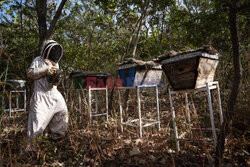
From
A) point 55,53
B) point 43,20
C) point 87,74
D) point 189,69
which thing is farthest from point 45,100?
point 43,20

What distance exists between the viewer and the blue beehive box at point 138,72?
3336 millimetres

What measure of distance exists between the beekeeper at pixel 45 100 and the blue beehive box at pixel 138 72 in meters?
1.36

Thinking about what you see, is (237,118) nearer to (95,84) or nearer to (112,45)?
(95,84)

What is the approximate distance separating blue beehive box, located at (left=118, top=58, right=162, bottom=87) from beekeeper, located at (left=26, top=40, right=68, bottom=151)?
4.45 ft

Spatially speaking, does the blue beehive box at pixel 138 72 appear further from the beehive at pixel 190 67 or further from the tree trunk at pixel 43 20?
the tree trunk at pixel 43 20

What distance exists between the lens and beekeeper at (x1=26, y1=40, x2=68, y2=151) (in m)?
2.78

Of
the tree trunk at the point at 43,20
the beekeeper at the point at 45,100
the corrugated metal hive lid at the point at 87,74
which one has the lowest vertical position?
the beekeeper at the point at 45,100

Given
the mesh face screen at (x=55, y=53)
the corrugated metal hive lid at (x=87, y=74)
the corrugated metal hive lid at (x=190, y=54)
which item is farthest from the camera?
the corrugated metal hive lid at (x=87, y=74)

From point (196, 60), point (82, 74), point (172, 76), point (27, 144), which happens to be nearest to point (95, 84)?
point (82, 74)

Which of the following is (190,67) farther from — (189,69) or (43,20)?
(43,20)

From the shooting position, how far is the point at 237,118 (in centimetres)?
322

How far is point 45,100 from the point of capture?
9.66 ft

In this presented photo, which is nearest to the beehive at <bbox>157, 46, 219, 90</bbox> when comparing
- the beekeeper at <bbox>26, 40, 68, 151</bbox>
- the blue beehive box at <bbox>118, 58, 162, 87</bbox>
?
the blue beehive box at <bbox>118, 58, 162, 87</bbox>

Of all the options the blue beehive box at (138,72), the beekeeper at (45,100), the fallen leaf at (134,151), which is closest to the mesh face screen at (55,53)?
the beekeeper at (45,100)
